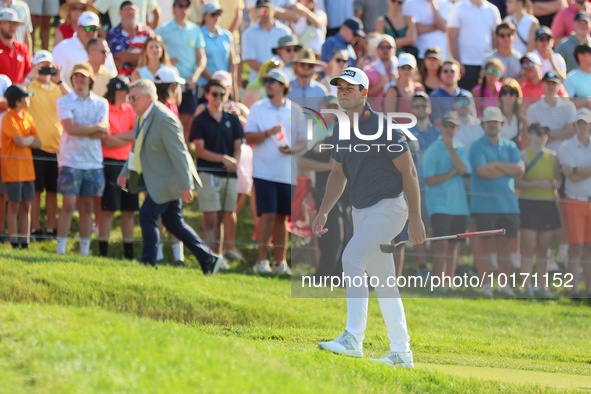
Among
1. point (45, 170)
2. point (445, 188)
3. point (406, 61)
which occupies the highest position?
point (406, 61)

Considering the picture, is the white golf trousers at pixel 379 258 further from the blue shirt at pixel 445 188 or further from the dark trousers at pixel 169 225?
the blue shirt at pixel 445 188

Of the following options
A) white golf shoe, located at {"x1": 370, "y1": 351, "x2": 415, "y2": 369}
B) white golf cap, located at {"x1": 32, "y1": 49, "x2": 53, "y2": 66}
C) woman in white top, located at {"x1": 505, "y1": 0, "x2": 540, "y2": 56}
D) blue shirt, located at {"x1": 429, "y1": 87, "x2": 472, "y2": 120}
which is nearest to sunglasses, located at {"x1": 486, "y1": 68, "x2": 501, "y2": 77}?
blue shirt, located at {"x1": 429, "y1": 87, "x2": 472, "y2": 120}

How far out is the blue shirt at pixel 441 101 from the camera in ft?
42.3

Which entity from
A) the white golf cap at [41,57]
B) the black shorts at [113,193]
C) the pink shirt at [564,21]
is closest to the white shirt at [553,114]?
the pink shirt at [564,21]

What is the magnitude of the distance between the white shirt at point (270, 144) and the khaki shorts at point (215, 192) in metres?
0.39

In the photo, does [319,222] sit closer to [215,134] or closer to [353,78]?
[353,78]

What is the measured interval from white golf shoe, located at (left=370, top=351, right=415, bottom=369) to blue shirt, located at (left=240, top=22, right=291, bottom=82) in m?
9.03

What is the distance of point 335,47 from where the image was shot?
1662 centimetres

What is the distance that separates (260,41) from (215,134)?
3.74 meters

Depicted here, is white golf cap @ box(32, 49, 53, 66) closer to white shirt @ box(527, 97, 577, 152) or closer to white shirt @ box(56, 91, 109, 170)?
white shirt @ box(56, 91, 109, 170)

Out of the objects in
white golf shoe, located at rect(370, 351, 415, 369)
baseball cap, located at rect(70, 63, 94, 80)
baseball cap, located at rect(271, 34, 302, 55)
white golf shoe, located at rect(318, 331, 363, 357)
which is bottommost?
white golf shoe, located at rect(370, 351, 415, 369)

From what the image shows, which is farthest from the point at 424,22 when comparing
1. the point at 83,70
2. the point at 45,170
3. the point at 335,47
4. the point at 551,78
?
the point at 45,170

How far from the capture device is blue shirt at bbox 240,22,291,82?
53.2 feet

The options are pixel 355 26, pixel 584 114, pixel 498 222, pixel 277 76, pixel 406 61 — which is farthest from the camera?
pixel 355 26
